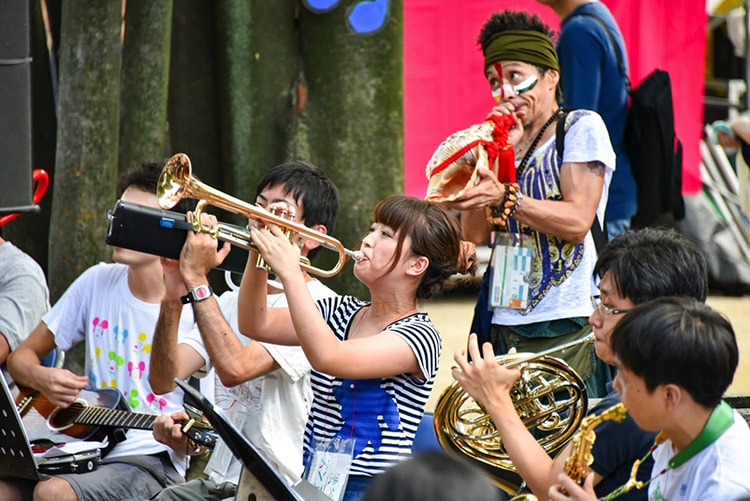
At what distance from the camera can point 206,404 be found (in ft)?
9.08

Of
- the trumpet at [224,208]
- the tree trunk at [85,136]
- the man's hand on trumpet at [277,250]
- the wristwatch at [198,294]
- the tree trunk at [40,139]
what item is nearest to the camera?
the man's hand on trumpet at [277,250]

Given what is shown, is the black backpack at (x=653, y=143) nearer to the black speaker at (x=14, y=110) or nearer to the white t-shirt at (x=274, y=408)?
the white t-shirt at (x=274, y=408)

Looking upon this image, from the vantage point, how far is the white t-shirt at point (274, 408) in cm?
382

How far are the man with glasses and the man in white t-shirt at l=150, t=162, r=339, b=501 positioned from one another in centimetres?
85

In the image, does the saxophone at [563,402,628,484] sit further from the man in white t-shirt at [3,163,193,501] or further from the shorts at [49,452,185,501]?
the shorts at [49,452,185,501]

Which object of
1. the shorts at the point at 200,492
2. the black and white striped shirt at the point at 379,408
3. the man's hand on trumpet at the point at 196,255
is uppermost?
the man's hand on trumpet at the point at 196,255

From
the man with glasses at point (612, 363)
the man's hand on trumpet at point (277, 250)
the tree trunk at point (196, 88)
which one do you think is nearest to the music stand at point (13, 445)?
the man's hand on trumpet at point (277, 250)

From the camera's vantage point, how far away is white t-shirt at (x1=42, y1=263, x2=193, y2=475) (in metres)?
4.24

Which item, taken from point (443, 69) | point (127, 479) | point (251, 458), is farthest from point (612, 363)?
point (443, 69)

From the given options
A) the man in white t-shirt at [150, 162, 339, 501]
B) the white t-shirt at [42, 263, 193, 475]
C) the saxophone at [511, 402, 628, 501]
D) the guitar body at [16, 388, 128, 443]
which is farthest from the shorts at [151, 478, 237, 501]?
the saxophone at [511, 402, 628, 501]

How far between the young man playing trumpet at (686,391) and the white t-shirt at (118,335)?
6.48ft

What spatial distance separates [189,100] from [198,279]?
2.33 m

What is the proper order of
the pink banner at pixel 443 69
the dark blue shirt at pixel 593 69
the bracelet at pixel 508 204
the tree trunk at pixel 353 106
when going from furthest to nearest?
the pink banner at pixel 443 69, the tree trunk at pixel 353 106, the dark blue shirt at pixel 593 69, the bracelet at pixel 508 204

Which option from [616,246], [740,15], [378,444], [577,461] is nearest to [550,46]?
[616,246]
